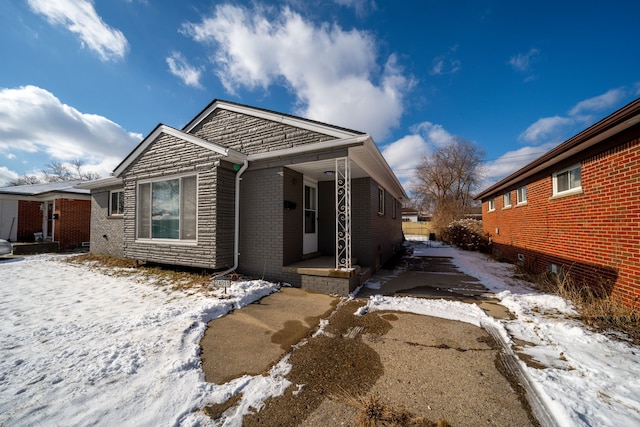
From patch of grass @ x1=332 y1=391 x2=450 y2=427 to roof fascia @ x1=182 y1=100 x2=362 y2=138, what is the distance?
4688mm

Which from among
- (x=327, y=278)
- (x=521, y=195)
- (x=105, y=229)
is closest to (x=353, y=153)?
(x=327, y=278)

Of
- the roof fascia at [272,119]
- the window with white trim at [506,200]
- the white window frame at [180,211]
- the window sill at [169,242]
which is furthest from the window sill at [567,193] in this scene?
the window sill at [169,242]

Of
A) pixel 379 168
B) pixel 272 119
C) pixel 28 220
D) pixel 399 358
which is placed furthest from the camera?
pixel 28 220

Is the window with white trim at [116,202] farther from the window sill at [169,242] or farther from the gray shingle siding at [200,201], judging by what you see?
the window sill at [169,242]

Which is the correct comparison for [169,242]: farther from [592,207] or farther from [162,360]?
[592,207]

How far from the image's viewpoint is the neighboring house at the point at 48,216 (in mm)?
11984

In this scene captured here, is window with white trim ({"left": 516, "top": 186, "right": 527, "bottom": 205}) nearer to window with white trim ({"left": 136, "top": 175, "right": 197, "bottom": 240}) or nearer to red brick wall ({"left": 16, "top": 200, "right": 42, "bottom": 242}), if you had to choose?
window with white trim ({"left": 136, "top": 175, "right": 197, "bottom": 240})

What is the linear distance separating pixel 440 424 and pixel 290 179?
5393 mm

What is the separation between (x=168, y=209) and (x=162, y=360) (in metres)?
5.06

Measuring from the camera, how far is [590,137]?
455cm

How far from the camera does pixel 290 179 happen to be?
20.6 feet

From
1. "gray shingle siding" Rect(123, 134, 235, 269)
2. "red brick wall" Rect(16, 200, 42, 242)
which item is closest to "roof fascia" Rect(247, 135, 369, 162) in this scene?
"gray shingle siding" Rect(123, 134, 235, 269)

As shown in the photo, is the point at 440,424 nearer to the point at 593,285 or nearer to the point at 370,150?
the point at 370,150

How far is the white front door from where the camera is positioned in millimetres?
7062
